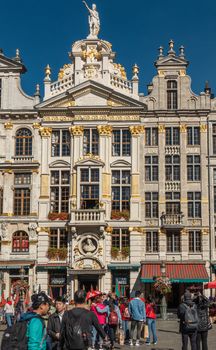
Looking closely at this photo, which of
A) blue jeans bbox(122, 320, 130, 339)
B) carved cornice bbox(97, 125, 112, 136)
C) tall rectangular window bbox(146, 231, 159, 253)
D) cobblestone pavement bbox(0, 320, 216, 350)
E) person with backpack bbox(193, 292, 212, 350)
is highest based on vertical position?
carved cornice bbox(97, 125, 112, 136)

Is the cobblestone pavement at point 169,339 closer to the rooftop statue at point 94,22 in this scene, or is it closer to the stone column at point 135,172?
the stone column at point 135,172

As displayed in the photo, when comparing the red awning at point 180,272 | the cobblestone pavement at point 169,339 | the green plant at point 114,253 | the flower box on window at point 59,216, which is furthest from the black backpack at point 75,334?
the flower box on window at point 59,216

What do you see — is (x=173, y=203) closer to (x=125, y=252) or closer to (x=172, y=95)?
(x=125, y=252)

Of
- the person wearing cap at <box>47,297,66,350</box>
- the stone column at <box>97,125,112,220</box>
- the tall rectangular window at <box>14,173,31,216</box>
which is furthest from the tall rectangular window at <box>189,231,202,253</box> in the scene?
the person wearing cap at <box>47,297,66,350</box>

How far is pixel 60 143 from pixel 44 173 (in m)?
2.31

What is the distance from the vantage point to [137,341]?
63.7 feet

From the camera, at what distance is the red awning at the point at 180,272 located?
37931 mm

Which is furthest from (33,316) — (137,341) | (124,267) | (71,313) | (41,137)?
(41,137)

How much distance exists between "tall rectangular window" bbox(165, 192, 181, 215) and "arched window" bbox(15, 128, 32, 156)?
973 cm

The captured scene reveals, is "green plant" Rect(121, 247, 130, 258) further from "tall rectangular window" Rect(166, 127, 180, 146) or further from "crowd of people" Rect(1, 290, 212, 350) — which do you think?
"crowd of people" Rect(1, 290, 212, 350)

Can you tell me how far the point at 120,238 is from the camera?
130ft

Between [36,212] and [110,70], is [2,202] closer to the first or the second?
[36,212]

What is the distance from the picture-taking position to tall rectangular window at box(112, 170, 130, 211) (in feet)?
132

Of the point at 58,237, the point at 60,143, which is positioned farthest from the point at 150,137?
the point at 58,237
